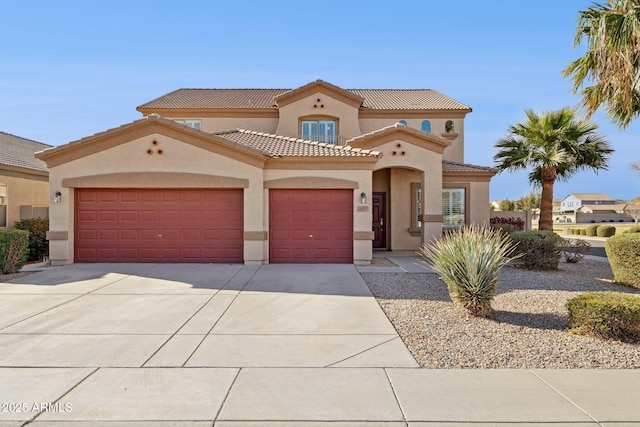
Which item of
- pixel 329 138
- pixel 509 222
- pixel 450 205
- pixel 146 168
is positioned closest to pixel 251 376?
pixel 146 168

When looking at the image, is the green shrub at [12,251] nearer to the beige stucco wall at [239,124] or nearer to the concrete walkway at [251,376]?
the concrete walkway at [251,376]

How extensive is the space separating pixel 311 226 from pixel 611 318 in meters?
9.55

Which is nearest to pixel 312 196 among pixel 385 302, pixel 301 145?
pixel 301 145

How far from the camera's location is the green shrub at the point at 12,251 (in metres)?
12.3

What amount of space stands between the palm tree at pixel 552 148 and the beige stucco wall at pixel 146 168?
12866 millimetres

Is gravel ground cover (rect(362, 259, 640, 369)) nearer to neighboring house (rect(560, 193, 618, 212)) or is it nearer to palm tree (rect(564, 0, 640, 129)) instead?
palm tree (rect(564, 0, 640, 129))

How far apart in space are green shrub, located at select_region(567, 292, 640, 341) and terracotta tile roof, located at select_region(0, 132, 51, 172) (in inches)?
800

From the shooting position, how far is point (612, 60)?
10.7 m

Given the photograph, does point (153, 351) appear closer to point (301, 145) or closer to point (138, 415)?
point (138, 415)

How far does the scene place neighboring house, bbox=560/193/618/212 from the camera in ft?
356

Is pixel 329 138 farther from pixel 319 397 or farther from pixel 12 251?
pixel 319 397

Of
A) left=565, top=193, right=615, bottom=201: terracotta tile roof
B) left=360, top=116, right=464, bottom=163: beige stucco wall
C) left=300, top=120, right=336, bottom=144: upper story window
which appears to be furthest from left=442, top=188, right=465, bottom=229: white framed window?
left=565, top=193, right=615, bottom=201: terracotta tile roof

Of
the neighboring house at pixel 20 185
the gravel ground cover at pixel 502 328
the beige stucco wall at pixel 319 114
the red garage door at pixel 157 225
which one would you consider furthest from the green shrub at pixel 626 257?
the neighboring house at pixel 20 185

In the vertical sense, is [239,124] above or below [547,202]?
above
